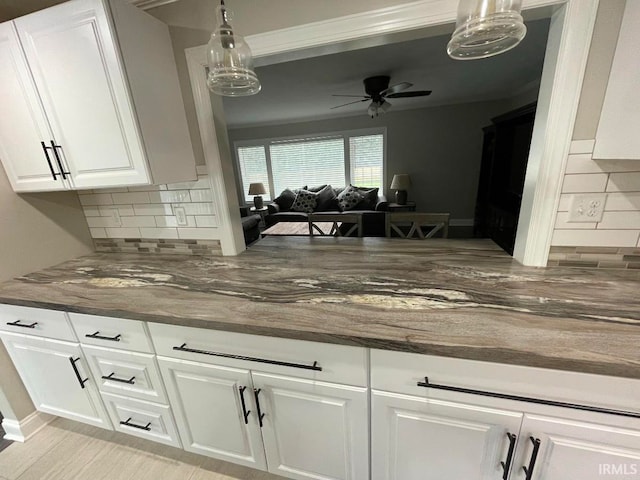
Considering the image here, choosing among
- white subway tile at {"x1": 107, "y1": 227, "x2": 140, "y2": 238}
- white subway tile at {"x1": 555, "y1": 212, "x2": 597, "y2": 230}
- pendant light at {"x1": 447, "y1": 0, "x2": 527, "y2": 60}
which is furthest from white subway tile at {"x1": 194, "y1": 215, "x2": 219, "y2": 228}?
white subway tile at {"x1": 555, "y1": 212, "x2": 597, "y2": 230}

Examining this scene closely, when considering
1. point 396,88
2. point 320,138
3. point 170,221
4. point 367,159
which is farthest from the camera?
point 320,138

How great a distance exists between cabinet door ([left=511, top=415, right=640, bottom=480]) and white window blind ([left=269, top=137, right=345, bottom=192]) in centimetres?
555

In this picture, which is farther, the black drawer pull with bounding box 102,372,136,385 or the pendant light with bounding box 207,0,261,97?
the black drawer pull with bounding box 102,372,136,385

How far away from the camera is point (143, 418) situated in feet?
4.12

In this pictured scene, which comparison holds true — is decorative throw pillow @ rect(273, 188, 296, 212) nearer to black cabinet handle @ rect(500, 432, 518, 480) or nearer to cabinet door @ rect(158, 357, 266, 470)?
cabinet door @ rect(158, 357, 266, 470)

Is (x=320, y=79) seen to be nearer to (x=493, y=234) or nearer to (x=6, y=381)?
(x=493, y=234)

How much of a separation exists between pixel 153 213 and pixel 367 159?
15.9 feet

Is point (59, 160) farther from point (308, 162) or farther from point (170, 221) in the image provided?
point (308, 162)

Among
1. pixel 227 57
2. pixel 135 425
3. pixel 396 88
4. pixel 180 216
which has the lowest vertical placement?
pixel 135 425

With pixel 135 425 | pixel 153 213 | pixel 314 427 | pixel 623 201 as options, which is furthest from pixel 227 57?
pixel 135 425

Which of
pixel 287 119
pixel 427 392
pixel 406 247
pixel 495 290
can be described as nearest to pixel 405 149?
pixel 287 119

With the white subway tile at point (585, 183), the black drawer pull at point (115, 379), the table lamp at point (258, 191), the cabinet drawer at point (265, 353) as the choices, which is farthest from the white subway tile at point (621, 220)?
the table lamp at point (258, 191)

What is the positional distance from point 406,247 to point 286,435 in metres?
1.06

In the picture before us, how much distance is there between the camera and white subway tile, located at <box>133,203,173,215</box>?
5.07 feet
